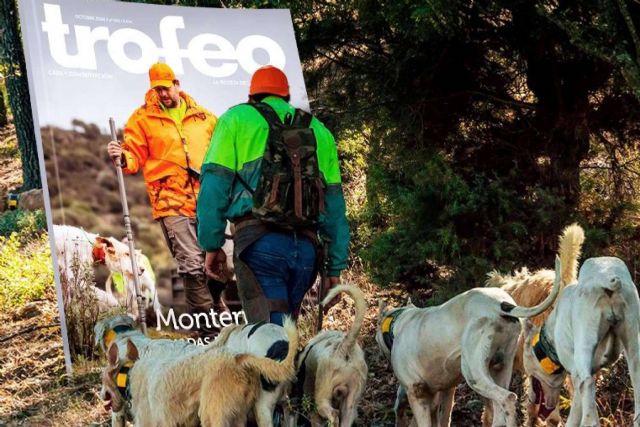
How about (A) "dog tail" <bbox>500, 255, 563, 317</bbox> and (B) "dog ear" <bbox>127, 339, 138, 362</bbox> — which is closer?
(A) "dog tail" <bbox>500, 255, 563, 317</bbox>

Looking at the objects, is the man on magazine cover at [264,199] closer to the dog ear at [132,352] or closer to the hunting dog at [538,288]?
the dog ear at [132,352]

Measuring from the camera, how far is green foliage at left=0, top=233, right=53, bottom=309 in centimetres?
1344

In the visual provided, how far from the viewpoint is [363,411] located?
29.8 feet

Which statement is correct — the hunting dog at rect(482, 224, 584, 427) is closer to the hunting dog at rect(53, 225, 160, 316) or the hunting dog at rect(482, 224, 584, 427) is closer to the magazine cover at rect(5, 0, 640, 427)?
the magazine cover at rect(5, 0, 640, 427)

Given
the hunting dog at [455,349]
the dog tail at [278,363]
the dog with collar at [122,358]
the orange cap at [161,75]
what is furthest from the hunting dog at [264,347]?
the orange cap at [161,75]

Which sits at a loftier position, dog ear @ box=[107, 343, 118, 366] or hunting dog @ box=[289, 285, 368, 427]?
dog ear @ box=[107, 343, 118, 366]

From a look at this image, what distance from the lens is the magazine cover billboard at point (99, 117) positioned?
8906 millimetres

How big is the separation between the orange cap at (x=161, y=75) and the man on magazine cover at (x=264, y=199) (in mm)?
2692

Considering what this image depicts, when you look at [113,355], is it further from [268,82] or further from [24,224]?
[24,224]

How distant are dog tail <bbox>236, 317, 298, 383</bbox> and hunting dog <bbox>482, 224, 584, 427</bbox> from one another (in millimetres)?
1840

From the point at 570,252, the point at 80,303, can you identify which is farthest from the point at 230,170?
the point at 80,303

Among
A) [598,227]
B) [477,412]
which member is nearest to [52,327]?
[477,412]

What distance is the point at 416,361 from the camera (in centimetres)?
671

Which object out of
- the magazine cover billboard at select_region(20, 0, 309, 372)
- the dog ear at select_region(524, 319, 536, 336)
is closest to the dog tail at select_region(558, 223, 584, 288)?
the dog ear at select_region(524, 319, 536, 336)
